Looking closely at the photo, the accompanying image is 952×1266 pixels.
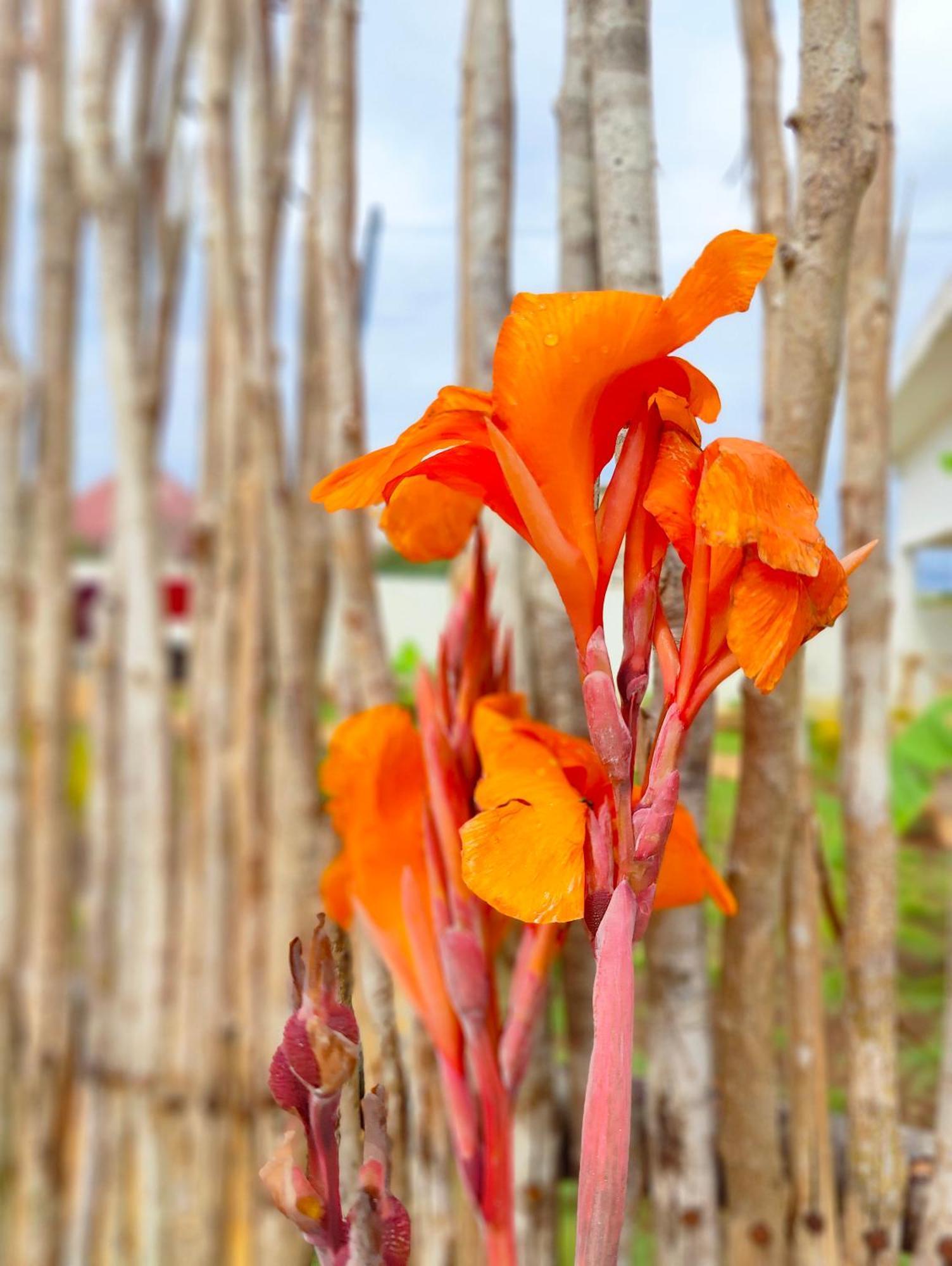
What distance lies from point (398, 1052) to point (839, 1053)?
468 millimetres

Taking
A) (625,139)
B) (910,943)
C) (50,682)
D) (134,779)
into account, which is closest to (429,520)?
(625,139)

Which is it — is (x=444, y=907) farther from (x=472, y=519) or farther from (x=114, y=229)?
(x=114, y=229)

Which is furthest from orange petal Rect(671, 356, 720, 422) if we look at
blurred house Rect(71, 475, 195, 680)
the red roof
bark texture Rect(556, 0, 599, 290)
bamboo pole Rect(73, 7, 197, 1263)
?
the red roof

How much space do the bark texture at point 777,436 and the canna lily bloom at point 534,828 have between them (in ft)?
0.48

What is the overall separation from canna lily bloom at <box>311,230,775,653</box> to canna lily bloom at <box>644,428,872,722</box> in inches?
0.7

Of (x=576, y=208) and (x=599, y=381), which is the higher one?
(x=576, y=208)

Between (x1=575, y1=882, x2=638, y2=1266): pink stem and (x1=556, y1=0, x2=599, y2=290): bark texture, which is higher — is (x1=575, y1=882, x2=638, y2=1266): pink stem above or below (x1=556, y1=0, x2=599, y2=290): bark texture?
below

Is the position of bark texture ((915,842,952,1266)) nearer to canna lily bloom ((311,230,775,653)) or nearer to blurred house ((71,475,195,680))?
canna lily bloom ((311,230,775,653))

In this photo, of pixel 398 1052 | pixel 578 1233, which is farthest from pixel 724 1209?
pixel 578 1233

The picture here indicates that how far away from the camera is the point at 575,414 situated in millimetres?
227

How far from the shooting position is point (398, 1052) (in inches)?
14.9

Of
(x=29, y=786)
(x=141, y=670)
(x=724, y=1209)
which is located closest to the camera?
(x=724, y=1209)

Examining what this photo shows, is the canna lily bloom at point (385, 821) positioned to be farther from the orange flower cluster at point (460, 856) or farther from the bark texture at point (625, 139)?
the bark texture at point (625, 139)

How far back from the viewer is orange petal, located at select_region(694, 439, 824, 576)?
20 centimetres
